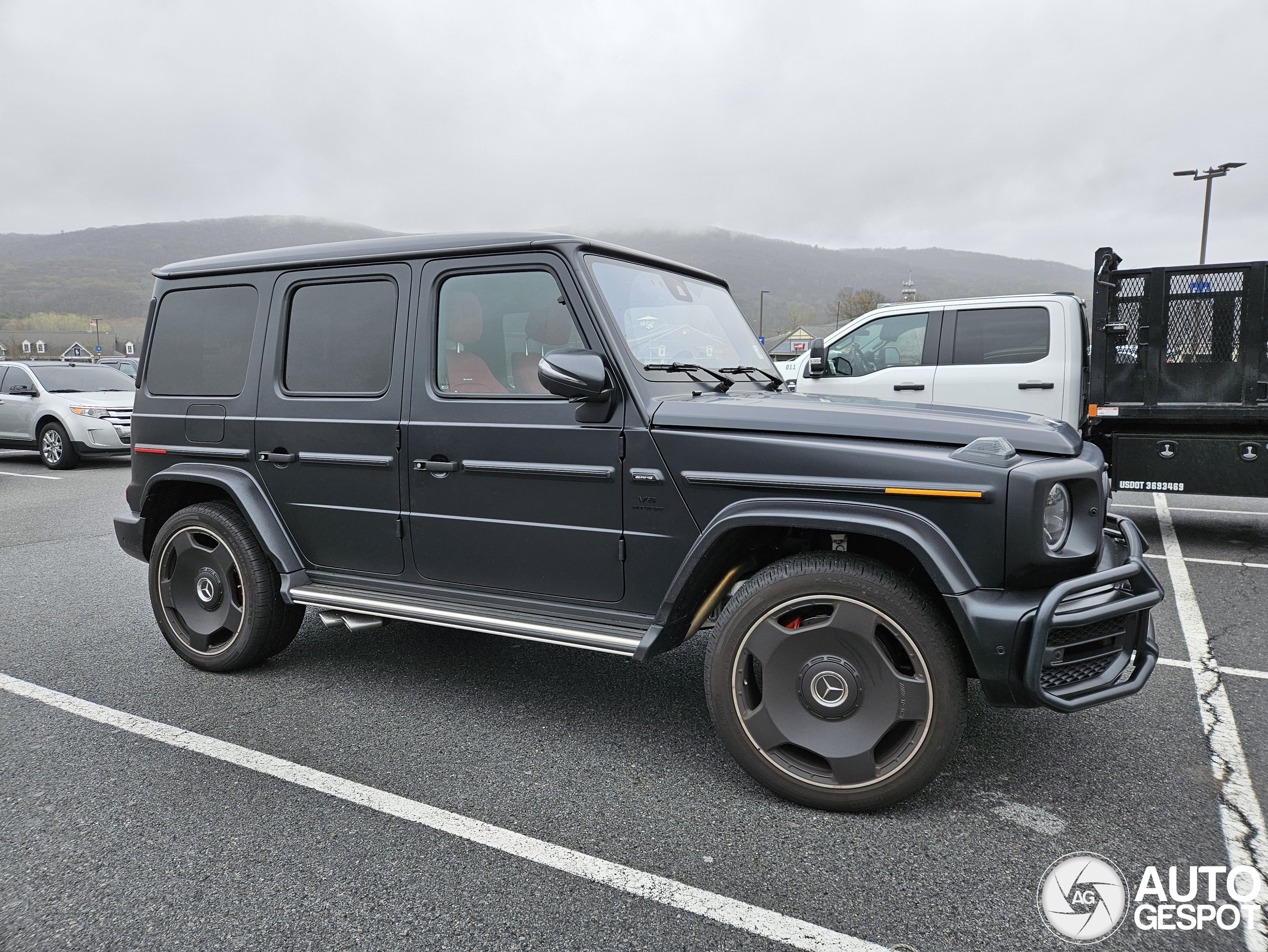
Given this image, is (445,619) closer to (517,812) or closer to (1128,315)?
(517,812)

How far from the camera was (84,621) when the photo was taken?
16.1ft

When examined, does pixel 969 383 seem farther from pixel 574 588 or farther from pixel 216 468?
pixel 216 468

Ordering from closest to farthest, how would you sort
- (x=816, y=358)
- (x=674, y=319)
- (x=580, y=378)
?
(x=580, y=378)
(x=674, y=319)
(x=816, y=358)

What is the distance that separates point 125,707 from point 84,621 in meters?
1.67

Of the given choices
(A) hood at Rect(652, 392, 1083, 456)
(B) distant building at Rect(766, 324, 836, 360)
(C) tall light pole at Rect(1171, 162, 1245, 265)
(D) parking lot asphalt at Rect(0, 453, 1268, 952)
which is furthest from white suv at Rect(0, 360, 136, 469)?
(B) distant building at Rect(766, 324, 836, 360)

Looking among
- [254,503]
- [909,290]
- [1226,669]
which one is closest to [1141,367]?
[1226,669]

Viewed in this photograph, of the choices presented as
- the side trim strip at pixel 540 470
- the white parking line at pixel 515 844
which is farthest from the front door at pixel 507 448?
the white parking line at pixel 515 844

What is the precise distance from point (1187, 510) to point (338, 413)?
28.6 feet

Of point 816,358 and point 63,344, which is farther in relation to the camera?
point 63,344

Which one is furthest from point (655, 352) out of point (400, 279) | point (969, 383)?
point (969, 383)

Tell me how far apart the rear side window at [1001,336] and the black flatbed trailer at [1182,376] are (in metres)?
0.69

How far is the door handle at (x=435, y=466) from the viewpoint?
132 inches

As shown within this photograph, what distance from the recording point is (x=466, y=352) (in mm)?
3420

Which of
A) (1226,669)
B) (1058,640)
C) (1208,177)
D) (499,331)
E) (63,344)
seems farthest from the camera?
(63,344)
